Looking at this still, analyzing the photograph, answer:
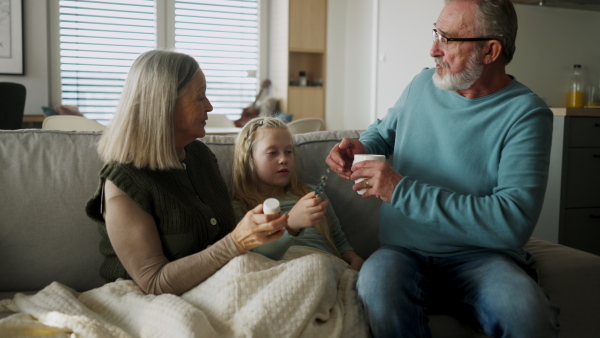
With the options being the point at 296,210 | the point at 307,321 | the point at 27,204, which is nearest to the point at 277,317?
the point at 307,321

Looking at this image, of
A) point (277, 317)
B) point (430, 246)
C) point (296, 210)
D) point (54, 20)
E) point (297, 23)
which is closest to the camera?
point (277, 317)

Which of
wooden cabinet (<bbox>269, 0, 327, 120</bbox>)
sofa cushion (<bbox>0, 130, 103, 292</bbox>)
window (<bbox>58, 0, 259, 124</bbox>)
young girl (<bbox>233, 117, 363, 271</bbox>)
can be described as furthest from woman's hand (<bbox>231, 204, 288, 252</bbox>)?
wooden cabinet (<bbox>269, 0, 327, 120</bbox>)

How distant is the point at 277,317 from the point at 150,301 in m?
0.29

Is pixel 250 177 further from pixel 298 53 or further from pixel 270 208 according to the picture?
pixel 298 53

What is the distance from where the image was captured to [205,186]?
64.1 inches

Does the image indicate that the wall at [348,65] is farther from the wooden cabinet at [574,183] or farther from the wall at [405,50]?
the wooden cabinet at [574,183]

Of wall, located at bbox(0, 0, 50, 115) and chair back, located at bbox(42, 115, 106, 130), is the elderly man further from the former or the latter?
wall, located at bbox(0, 0, 50, 115)

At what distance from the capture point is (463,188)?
5.00ft

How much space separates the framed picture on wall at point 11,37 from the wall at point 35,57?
0.08 meters

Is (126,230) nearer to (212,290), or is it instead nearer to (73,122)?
(212,290)

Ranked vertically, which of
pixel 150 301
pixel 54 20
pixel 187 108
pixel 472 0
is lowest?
pixel 150 301

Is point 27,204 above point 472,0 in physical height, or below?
below

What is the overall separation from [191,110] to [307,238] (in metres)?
0.54

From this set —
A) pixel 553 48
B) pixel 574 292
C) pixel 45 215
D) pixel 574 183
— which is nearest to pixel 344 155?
pixel 574 292
